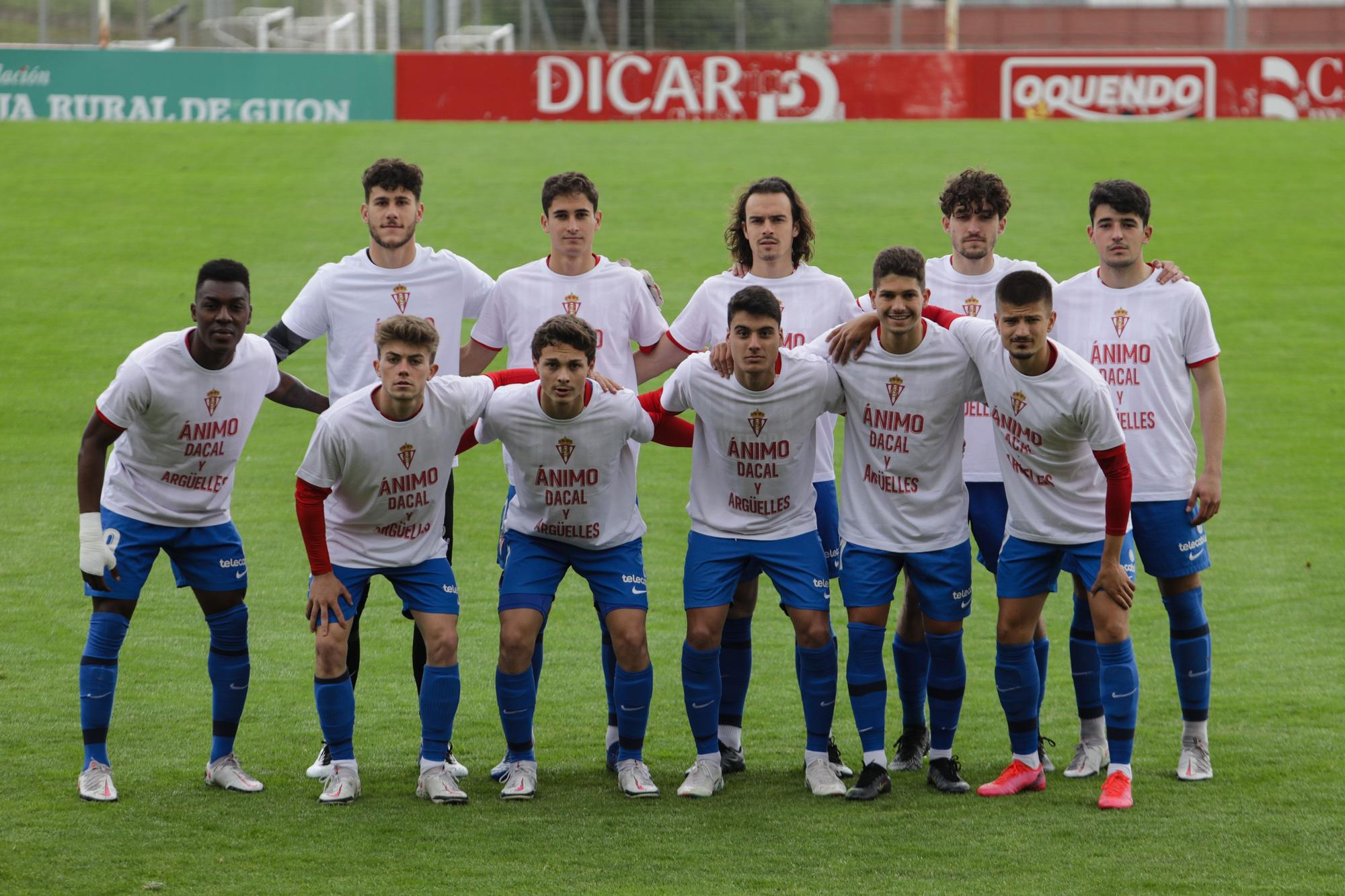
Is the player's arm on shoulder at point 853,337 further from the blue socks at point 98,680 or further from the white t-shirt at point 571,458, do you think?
the blue socks at point 98,680

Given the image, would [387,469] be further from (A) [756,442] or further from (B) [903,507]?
(B) [903,507]

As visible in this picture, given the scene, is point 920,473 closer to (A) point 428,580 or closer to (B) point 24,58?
(A) point 428,580

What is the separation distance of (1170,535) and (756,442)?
169cm

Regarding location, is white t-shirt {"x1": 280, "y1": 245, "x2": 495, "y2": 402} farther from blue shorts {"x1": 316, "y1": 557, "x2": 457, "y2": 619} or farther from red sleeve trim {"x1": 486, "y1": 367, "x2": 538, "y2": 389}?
blue shorts {"x1": 316, "y1": 557, "x2": 457, "y2": 619}

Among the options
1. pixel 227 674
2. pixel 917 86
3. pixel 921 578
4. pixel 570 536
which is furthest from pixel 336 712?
pixel 917 86

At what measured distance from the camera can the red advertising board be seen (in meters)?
24.0

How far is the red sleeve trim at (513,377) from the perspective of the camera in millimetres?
5922

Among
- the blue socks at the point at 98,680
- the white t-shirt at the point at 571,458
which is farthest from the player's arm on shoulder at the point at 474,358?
the blue socks at the point at 98,680

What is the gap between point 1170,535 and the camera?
587 centimetres

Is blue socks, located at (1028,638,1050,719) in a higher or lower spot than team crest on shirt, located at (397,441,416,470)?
lower

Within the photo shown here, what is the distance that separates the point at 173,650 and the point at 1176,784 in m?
5.06

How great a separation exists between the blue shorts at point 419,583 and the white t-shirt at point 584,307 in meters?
1.01

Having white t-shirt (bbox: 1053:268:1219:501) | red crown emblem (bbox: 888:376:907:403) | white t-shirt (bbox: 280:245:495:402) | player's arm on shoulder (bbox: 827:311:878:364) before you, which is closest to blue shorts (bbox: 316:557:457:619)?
white t-shirt (bbox: 280:245:495:402)

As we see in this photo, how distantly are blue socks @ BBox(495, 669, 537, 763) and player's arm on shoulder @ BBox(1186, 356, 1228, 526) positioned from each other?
2.69 meters
